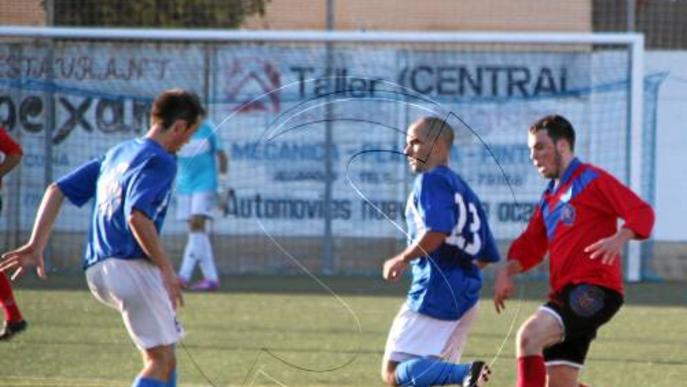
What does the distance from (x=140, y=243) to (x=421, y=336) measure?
4.94ft

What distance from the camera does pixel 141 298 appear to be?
695 cm

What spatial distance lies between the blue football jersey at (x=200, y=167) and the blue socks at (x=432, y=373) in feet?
24.9

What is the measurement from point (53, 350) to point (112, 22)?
9.96 m

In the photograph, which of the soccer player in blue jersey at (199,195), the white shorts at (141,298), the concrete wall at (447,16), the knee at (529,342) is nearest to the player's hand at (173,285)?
the white shorts at (141,298)

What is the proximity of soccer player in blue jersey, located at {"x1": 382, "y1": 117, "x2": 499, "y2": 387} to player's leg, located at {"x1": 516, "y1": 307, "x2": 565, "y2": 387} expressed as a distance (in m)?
0.28

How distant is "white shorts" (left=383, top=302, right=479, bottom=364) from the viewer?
7301 millimetres

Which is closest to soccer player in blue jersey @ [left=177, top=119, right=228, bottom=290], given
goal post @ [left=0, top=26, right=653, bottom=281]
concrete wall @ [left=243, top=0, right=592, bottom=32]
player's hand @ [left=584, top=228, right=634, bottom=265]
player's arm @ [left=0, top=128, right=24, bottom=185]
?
goal post @ [left=0, top=26, right=653, bottom=281]

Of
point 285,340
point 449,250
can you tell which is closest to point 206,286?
point 285,340

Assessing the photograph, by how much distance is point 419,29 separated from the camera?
82.5 ft

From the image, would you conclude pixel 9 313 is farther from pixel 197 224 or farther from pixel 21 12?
pixel 21 12

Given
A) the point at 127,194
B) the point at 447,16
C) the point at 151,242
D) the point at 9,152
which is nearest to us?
the point at 151,242

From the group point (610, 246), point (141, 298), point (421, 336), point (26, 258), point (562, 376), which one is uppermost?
point (610, 246)

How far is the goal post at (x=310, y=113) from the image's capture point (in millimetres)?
17234

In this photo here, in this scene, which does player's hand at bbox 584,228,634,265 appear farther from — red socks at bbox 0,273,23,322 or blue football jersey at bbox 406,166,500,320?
red socks at bbox 0,273,23,322
